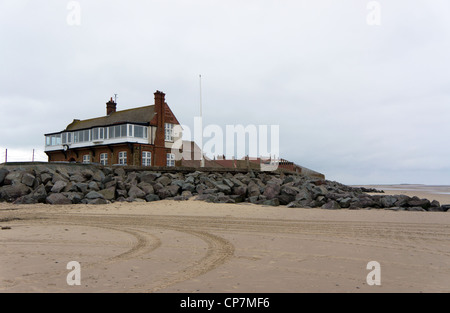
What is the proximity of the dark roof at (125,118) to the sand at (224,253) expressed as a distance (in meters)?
26.6

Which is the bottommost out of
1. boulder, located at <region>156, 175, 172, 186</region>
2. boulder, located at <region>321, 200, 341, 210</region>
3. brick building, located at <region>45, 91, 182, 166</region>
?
boulder, located at <region>321, 200, 341, 210</region>

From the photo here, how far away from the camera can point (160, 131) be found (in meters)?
38.8

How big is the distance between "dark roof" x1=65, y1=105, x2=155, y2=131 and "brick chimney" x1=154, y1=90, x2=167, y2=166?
29.9 inches

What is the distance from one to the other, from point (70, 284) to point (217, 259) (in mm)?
2484

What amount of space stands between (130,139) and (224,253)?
30.8 meters

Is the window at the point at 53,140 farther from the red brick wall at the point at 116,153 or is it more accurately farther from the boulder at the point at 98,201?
the boulder at the point at 98,201

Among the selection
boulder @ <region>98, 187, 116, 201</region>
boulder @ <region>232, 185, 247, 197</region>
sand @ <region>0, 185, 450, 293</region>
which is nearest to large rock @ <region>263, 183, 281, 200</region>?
boulder @ <region>232, 185, 247, 197</region>

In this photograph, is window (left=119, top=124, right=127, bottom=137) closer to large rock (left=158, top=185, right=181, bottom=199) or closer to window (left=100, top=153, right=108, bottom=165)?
window (left=100, top=153, right=108, bottom=165)

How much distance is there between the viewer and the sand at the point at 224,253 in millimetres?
5043

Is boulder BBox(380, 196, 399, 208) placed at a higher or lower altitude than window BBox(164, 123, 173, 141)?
lower

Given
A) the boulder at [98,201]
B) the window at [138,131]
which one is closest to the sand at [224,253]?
the boulder at [98,201]

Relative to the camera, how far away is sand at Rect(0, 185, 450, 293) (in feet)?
16.5

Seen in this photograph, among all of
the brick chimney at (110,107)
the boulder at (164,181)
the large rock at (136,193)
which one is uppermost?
the brick chimney at (110,107)
